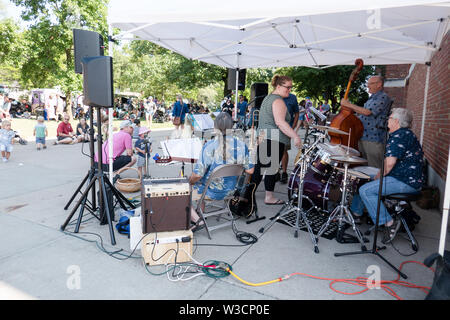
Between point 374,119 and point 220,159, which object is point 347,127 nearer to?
point 374,119

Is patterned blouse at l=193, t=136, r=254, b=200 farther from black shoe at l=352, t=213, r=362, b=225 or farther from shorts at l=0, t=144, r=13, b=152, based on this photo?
shorts at l=0, t=144, r=13, b=152

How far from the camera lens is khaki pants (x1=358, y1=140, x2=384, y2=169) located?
425cm


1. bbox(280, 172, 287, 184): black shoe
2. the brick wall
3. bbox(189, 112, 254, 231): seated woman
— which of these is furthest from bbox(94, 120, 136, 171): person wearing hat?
the brick wall

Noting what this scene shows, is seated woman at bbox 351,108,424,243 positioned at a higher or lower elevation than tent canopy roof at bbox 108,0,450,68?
lower

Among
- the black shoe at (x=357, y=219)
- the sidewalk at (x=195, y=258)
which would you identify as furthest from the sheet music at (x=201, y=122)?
the black shoe at (x=357, y=219)

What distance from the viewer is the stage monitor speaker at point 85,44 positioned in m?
3.75

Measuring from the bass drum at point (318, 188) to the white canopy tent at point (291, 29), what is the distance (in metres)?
1.73

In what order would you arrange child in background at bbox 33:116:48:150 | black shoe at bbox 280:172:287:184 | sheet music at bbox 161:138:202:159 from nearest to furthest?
sheet music at bbox 161:138:202:159 → black shoe at bbox 280:172:287:184 → child in background at bbox 33:116:48:150

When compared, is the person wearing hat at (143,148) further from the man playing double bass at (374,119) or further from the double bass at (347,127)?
the man playing double bass at (374,119)

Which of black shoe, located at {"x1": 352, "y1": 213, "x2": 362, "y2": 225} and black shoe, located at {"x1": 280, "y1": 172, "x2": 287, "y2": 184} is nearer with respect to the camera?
black shoe, located at {"x1": 352, "y1": 213, "x2": 362, "y2": 225}

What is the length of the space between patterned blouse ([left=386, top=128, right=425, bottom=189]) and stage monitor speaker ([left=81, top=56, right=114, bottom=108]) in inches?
123
